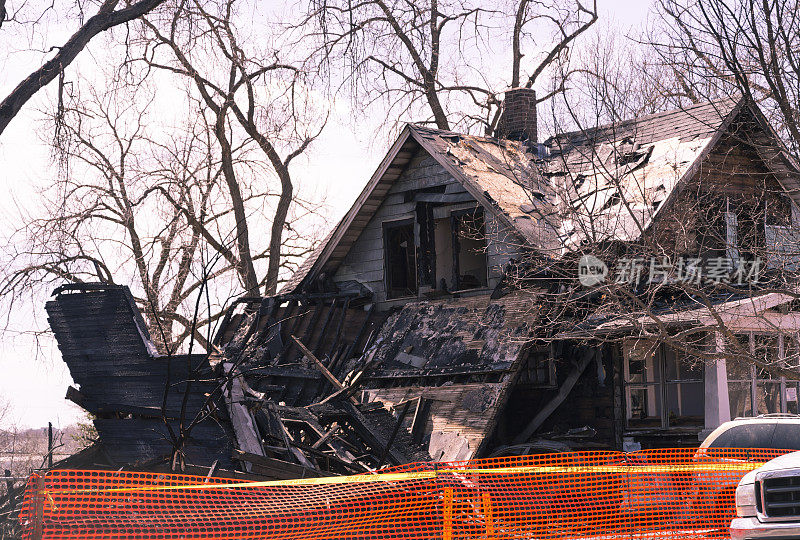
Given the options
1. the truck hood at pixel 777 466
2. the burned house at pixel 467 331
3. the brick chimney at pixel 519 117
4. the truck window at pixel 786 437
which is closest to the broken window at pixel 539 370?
the burned house at pixel 467 331

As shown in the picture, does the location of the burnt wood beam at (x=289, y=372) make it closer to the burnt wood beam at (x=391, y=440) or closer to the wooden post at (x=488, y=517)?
the burnt wood beam at (x=391, y=440)

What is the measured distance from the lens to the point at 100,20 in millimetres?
14820

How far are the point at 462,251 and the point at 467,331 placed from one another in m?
5.53

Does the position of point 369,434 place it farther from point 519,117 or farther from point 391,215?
point 519,117

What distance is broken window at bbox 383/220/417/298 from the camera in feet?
70.1

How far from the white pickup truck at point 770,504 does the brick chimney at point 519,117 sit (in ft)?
48.1

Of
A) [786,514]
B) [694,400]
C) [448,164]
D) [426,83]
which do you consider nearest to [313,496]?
[786,514]

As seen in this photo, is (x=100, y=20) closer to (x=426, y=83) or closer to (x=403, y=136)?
(x=403, y=136)

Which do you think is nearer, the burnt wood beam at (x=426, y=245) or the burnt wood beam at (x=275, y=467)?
the burnt wood beam at (x=275, y=467)

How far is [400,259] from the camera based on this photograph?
22.0 m

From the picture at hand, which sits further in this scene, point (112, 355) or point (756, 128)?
point (756, 128)

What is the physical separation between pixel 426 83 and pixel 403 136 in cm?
1302

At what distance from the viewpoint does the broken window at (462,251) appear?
2027cm

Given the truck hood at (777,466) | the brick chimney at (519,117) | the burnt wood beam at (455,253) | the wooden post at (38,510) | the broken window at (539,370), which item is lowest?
the truck hood at (777,466)
